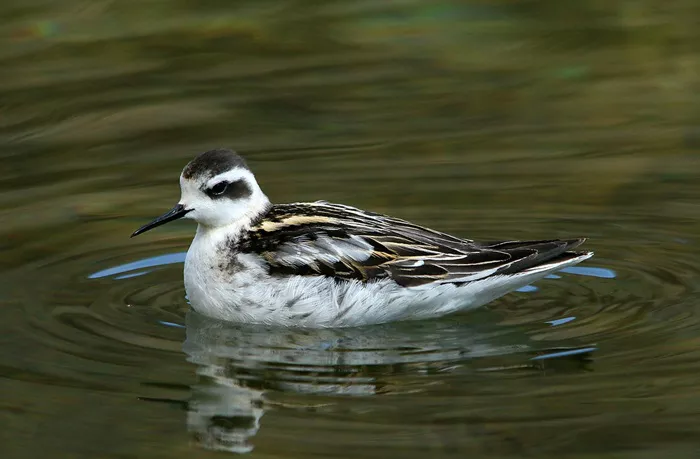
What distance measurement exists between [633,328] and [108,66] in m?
9.27

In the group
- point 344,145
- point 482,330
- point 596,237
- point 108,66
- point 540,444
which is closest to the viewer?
point 540,444

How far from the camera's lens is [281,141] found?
53.8 feet

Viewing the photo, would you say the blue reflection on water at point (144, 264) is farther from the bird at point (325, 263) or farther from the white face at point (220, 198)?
the white face at point (220, 198)

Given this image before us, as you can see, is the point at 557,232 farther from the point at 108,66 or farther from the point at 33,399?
the point at 108,66

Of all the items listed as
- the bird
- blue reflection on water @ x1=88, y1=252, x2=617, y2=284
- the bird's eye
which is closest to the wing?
the bird

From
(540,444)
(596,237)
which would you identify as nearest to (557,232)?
(596,237)

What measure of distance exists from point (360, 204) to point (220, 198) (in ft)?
9.55

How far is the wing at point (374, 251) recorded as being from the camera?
37.6 ft

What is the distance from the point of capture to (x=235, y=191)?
1182 cm

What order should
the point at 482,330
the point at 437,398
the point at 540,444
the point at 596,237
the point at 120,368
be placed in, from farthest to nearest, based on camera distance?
the point at 596,237 < the point at 482,330 < the point at 120,368 < the point at 437,398 < the point at 540,444

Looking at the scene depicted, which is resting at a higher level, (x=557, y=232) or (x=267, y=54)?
(x=267, y=54)

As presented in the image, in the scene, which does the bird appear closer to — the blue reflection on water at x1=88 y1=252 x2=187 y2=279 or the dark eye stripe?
the dark eye stripe

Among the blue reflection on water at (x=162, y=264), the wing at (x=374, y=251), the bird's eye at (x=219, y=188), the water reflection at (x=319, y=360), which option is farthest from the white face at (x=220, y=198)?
the blue reflection on water at (x=162, y=264)

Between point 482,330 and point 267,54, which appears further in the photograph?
point 267,54
